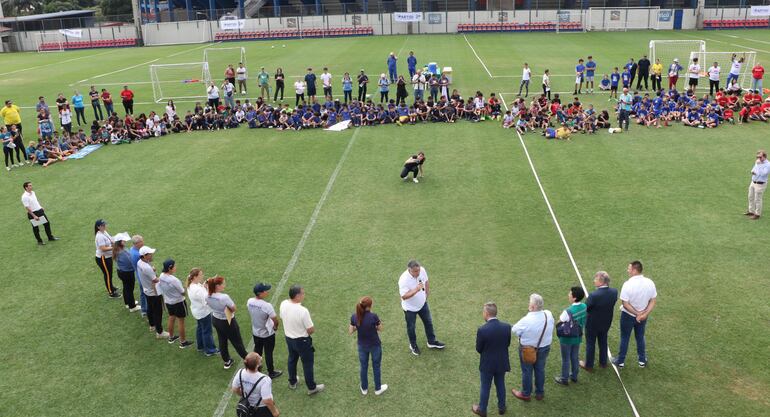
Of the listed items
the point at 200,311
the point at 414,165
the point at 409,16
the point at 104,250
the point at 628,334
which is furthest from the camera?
the point at 409,16

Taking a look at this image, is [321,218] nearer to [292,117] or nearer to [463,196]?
[463,196]

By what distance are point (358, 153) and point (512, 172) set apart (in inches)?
236

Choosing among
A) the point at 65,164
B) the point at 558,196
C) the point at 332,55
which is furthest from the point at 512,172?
the point at 332,55

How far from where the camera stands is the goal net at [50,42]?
220 feet

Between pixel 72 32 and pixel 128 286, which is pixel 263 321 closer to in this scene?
pixel 128 286

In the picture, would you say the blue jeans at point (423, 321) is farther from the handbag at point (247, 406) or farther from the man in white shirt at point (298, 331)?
the handbag at point (247, 406)

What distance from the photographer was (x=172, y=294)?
988 cm

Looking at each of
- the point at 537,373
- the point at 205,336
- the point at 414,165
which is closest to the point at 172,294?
the point at 205,336

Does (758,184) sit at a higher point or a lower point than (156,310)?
higher

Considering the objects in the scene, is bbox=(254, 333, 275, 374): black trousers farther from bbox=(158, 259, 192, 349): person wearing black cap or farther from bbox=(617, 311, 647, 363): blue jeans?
bbox=(617, 311, 647, 363): blue jeans

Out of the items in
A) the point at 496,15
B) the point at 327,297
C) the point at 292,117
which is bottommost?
the point at 327,297

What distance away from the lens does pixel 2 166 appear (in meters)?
22.0

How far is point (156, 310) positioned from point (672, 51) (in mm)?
41339

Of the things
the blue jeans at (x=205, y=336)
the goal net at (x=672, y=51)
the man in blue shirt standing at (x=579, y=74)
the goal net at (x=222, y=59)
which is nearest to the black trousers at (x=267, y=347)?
the blue jeans at (x=205, y=336)
